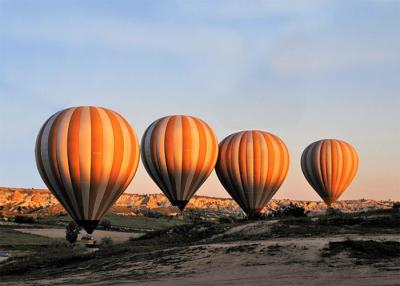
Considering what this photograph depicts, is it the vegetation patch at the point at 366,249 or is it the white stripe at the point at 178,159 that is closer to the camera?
the vegetation patch at the point at 366,249

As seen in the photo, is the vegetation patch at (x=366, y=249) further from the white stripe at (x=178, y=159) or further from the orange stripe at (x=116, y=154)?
the white stripe at (x=178, y=159)

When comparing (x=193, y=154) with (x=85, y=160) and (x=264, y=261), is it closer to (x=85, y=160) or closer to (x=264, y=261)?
(x=85, y=160)

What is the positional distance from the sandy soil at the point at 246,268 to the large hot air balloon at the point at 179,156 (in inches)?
777

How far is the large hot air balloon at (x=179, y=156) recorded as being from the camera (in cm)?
4881

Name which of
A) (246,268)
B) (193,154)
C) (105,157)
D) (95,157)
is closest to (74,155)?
(95,157)

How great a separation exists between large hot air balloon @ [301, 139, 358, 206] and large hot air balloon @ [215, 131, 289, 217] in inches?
310

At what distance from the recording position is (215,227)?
39.3 metres

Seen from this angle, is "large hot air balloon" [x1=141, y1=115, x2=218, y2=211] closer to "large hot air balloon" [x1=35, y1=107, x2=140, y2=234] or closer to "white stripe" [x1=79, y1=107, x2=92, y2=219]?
"large hot air balloon" [x1=35, y1=107, x2=140, y2=234]

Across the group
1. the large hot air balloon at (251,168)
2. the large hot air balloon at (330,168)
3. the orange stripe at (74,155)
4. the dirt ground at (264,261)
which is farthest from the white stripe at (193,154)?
the large hot air balloon at (330,168)

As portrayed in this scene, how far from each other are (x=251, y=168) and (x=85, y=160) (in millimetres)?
19419

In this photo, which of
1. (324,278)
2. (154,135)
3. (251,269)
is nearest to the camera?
(324,278)

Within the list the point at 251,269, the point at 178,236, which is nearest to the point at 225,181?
the point at 178,236

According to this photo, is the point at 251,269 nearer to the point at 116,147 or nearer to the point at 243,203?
the point at 116,147

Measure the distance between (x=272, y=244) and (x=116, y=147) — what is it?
15.7 metres
